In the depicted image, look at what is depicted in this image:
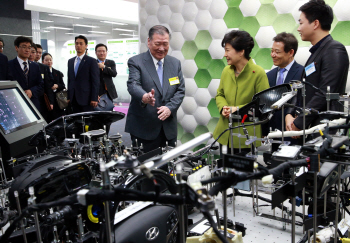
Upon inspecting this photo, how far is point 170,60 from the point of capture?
9.80 feet

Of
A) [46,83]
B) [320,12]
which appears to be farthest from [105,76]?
[320,12]

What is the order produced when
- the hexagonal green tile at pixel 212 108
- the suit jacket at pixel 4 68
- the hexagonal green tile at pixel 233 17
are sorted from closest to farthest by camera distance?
the hexagonal green tile at pixel 233 17
the hexagonal green tile at pixel 212 108
the suit jacket at pixel 4 68

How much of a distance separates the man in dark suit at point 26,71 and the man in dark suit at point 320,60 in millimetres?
3706

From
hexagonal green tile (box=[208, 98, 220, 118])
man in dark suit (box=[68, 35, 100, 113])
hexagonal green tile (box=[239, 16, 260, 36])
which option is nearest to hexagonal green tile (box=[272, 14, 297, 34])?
hexagonal green tile (box=[239, 16, 260, 36])

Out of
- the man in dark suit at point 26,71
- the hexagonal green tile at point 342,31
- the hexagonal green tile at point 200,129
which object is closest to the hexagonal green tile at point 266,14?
the hexagonal green tile at point 342,31

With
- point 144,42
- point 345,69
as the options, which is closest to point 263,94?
point 345,69

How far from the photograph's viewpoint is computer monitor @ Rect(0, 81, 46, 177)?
2.15 m

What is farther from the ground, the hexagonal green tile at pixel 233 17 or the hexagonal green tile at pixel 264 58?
the hexagonal green tile at pixel 233 17

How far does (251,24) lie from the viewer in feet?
11.1

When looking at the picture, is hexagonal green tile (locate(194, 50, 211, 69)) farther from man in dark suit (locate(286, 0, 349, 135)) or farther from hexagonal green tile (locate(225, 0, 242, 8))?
man in dark suit (locate(286, 0, 349, 135))

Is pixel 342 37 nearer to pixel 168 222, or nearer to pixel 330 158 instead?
pixel 330 158

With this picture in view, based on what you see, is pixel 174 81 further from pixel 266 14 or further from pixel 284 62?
pixel 266 14

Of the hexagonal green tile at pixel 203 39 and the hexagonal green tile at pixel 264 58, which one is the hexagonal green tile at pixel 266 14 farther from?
the hexagonal green tile at pixel 203 39

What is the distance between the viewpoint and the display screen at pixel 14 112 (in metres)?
2.19
